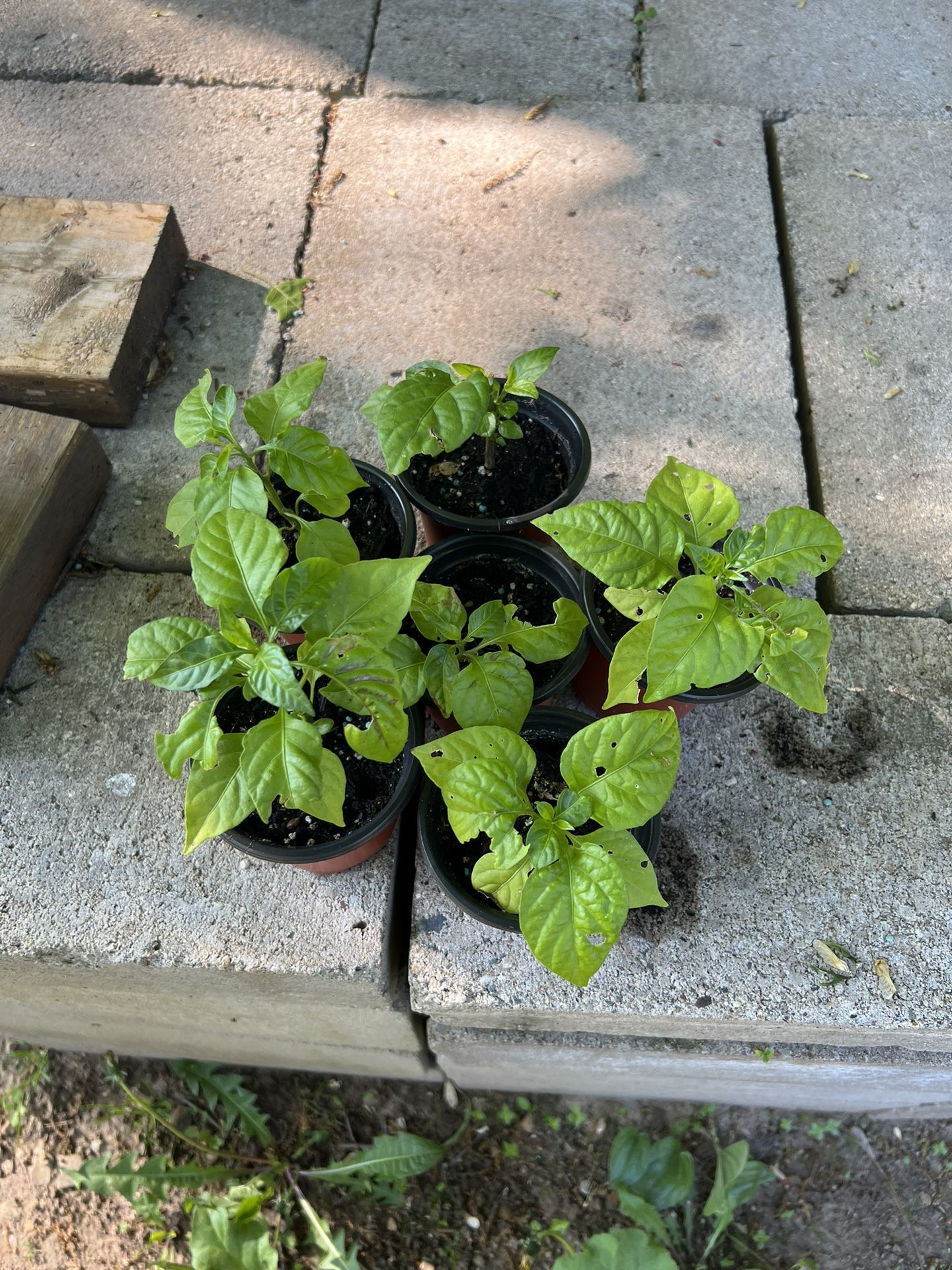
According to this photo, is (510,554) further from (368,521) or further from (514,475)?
(368,521)

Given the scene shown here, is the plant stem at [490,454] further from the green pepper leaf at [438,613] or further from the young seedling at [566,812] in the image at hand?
the young seedling at [566,812]

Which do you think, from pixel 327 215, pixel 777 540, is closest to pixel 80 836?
pixel 777 540

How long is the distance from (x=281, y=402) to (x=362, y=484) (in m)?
0.19

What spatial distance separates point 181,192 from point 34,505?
1270 millimetres

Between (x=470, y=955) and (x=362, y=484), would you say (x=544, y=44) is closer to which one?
(x=362, y=484)

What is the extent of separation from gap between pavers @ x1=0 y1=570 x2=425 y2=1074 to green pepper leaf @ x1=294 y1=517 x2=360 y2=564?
61cm

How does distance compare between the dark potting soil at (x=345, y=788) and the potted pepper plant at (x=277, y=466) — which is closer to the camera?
the potted pepper plant at (x=277, y=466)

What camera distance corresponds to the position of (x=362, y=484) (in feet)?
4.93

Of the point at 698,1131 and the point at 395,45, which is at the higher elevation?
the point at 395,45

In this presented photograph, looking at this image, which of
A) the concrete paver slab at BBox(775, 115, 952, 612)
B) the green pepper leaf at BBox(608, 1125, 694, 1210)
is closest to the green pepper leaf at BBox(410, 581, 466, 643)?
the concrete paver slab at BBox(775, 115, 952, 612)

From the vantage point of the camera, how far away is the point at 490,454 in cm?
179

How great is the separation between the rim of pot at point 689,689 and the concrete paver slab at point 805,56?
206 cm

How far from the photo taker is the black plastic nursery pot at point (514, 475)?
69.9 inches

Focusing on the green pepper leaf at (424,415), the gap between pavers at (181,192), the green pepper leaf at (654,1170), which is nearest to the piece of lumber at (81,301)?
the gap between pavers at (181,192)
